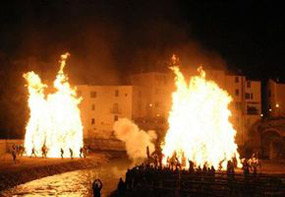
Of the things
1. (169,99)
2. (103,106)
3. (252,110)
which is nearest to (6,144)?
(103,106)

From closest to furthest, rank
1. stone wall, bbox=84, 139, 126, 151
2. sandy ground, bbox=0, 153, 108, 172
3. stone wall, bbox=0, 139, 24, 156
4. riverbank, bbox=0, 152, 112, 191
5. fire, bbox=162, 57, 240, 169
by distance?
1. riverbank, bbox=0, 152, 112, 191
2. sandy ground, bbox=0, 153, 108, 172
3. fire, bbox=162, 57, 240, 169
4. stone wall, bbox=0, 139, 24, 156
5. stone wall, bbox=84, 139, 126, 151

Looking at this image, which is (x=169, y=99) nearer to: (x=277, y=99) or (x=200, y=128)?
(x=277, y=99)

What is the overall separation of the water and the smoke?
46.6 feet

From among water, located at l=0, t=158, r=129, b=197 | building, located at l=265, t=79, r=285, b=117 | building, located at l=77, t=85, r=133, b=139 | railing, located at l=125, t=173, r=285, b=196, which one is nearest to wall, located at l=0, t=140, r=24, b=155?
water, located at l=0, t=158, r=129, b=197

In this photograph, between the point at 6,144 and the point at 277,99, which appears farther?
the point at 277,99

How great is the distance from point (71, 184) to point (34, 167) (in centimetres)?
729

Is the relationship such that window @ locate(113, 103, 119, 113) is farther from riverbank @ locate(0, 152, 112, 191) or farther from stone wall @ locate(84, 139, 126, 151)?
riverbank @ locate(0, 152, 112, 191)

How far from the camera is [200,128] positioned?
44.8m

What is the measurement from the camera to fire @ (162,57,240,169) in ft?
144

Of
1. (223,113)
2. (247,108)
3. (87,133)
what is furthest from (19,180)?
(247,108)

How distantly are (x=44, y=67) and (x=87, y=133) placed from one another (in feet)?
60.0

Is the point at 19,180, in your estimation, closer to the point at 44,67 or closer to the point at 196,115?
the point at 196,115

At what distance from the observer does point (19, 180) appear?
36875 millimetres

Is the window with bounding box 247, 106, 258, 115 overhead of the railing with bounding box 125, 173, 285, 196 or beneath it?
overhead
